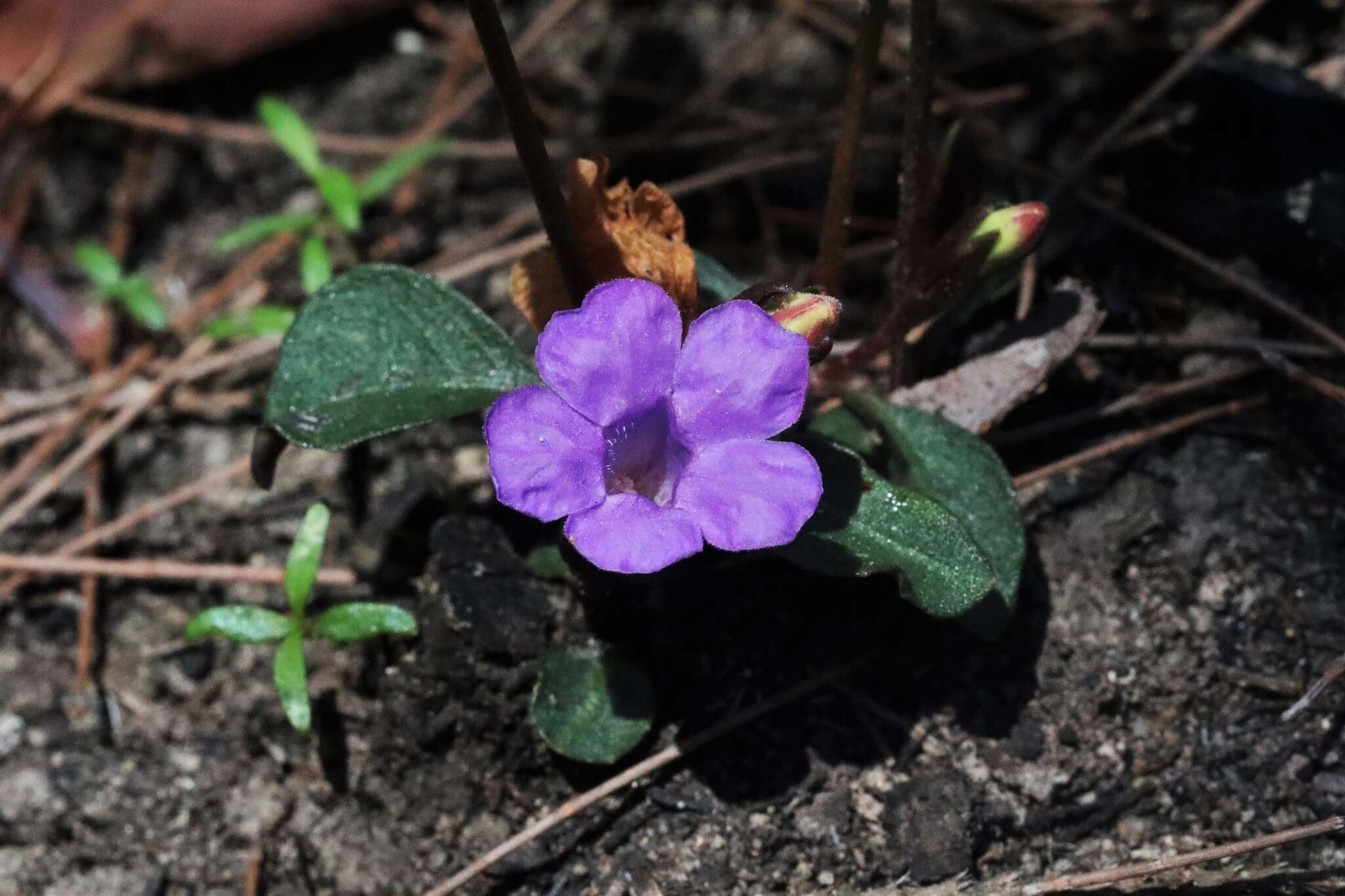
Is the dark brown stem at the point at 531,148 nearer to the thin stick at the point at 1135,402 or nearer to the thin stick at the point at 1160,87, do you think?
the thin stick at the point at 1135,402

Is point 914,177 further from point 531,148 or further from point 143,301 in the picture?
point 143,301

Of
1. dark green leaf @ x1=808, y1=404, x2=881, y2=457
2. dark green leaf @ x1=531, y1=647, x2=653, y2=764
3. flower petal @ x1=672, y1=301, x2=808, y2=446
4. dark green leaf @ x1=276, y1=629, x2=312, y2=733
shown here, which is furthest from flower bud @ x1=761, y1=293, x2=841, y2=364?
dark green leaf @ x1=276, y1=629, x2=312, y2=733

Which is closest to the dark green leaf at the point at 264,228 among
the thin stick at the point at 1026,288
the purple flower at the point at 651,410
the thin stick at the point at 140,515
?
the thin stick at the point at 140,515

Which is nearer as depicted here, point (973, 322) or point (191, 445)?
point (973, 322)

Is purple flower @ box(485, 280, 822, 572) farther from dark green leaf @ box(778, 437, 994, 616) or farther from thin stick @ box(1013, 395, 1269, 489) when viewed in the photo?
thin stick @ box(1013, 395, 1269, 489)

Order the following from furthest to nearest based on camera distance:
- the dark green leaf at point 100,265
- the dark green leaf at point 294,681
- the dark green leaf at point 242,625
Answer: the dark green leaf at point 100,265, the dark green leaf at point 242,625, the dark green leaf at point 294,681

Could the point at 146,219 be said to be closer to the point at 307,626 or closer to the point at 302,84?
the point at 302,84

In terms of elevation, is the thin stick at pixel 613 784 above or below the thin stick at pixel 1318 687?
below

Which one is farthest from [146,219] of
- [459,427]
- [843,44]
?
[843,44]
